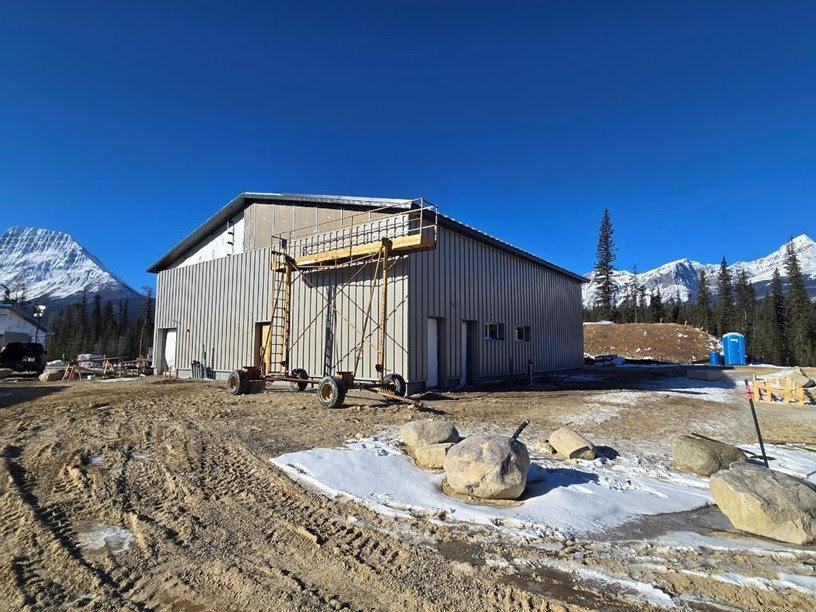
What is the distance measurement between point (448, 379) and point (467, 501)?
10.6 m

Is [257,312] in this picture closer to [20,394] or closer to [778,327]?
[20,394]

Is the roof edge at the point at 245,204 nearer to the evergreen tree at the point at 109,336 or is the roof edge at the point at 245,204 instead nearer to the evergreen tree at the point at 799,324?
the evergreen tree at the point at 109,336

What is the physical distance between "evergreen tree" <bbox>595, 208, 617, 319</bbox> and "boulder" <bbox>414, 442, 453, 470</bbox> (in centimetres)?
6502

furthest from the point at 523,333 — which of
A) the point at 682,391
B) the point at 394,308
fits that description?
the point at 394,308

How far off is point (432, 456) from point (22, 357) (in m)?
26.9

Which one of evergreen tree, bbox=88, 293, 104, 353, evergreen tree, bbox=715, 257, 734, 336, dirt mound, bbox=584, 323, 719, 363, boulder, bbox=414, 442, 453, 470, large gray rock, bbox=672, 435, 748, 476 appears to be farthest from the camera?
evergreen tree, bbox=88, 293, 104, 353

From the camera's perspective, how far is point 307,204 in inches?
692

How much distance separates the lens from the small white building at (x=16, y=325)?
1584 inches

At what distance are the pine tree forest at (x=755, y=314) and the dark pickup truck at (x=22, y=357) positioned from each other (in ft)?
189

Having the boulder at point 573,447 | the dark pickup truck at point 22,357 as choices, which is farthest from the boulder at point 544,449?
the dark pickup truck at point 22,357

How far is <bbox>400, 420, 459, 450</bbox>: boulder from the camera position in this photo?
7.02m

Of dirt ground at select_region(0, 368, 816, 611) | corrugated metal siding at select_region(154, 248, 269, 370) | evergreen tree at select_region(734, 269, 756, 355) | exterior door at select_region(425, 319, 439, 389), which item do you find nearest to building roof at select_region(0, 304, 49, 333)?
corrugated metal siding at select_region(154, 248, 269, 370)

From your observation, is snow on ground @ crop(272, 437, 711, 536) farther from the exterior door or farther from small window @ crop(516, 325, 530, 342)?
small window @ crop(516, 325, 530, 342)

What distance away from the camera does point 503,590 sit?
3.30 metres
